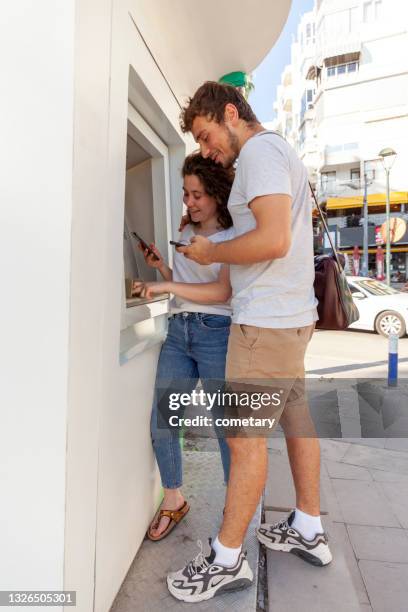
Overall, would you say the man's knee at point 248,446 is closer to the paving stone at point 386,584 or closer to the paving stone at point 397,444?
the paving stone at point 386,584

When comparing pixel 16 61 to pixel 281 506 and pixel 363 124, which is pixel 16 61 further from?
pixel 363 124

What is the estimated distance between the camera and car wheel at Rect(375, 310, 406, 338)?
376 inches

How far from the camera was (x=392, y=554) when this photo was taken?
2.23 m

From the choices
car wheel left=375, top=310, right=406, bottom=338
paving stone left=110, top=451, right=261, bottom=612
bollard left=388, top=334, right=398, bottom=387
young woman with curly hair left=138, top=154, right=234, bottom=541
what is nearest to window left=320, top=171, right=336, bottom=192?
car wheel left=375, top=310, right=406, bottom=338

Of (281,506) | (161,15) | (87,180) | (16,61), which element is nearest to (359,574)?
(281,506)

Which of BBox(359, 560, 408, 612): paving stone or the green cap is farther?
the green cap

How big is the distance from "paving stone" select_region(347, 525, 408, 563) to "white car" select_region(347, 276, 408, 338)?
24.9 feet

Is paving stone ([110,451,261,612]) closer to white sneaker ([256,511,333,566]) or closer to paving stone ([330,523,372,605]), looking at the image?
white sneaker ([256,511,333,566])

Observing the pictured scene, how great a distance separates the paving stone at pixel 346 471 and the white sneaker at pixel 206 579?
5.03ft

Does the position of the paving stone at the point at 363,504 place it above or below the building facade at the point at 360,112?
below

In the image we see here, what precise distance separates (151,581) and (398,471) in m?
2.13

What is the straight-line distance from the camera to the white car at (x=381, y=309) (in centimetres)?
956

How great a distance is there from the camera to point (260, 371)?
1702mm

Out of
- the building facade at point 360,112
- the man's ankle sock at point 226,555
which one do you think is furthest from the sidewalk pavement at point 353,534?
the building facade at point 360,112
